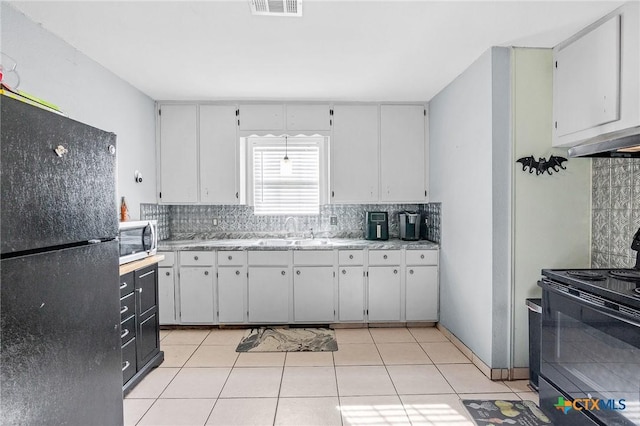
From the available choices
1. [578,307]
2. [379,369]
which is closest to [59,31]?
[379,369]

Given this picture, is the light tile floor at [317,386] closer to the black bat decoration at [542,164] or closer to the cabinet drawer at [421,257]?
the cabinet drawer at [421,257]

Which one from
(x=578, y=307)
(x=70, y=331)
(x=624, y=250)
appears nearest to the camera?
(x=70, y=331)

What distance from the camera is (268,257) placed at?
376 cm

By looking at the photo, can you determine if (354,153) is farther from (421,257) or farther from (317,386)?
(317,386)

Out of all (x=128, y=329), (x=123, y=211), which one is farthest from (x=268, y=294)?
(x=123, y=211)

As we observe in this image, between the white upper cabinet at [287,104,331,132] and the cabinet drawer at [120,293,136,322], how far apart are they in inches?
92.8

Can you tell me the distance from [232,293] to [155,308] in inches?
35.5

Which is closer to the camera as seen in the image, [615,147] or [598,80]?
[615,147]

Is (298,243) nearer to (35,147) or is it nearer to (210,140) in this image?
(210,140)

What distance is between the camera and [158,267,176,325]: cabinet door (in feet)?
12.2

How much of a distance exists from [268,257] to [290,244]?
30 centimetres

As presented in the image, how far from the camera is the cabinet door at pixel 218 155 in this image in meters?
3.98

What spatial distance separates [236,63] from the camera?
9.49 ft

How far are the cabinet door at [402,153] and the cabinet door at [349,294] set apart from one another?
93 cm
